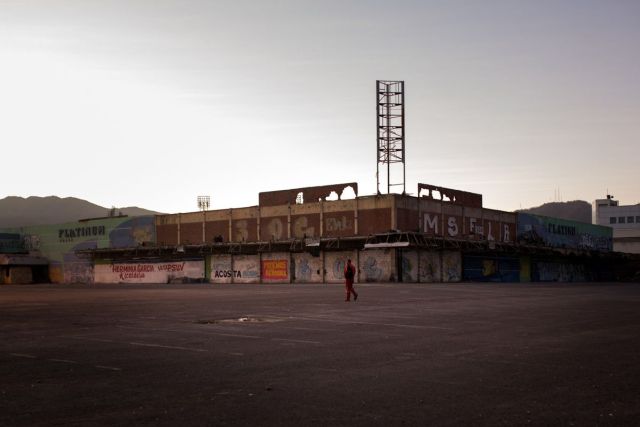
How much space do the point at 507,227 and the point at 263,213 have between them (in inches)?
1021

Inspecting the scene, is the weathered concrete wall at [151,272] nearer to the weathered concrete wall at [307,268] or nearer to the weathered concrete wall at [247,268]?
the weathered concrete wall at [247,268]

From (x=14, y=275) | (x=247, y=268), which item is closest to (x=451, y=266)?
(x=247, y=268)

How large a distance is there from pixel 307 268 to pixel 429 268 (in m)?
10.8

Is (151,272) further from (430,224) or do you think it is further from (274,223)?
(430,224)

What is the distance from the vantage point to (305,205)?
64.4m

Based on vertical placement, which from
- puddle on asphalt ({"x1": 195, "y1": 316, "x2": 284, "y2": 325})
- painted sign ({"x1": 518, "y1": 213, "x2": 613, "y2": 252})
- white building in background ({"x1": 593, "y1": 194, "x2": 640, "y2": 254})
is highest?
white building in background ({"x1": 593, "y1": 194, "x2": 640, "y2": 254})

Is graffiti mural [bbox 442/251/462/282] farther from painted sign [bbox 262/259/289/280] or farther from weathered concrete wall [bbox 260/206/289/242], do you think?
weathered concrete wall [bbox 260/206/289/242]

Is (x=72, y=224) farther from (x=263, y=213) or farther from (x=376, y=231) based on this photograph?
(x=376, y=231)

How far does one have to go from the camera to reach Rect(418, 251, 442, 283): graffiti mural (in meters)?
60.3

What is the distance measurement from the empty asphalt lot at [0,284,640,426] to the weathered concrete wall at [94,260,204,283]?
176 ft

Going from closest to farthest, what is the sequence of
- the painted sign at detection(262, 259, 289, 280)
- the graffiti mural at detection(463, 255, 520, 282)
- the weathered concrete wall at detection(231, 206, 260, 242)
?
the painted sign at detection(262, 259, 289, 280)
the graffiti mural at detection(463, 255, 520, 282)
the weathered concrete wall at detection(231, 206, 260, 242)

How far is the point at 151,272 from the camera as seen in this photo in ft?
247

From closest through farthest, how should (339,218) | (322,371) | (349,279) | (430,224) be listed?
(322,371) < (349,279) < (339,218) < (430,224)

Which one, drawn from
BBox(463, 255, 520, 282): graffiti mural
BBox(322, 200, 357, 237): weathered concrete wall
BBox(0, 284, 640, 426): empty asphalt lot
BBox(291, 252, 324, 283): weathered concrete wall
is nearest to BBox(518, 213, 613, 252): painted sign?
BBox(463, 255, 520, 282): graffiti mural
